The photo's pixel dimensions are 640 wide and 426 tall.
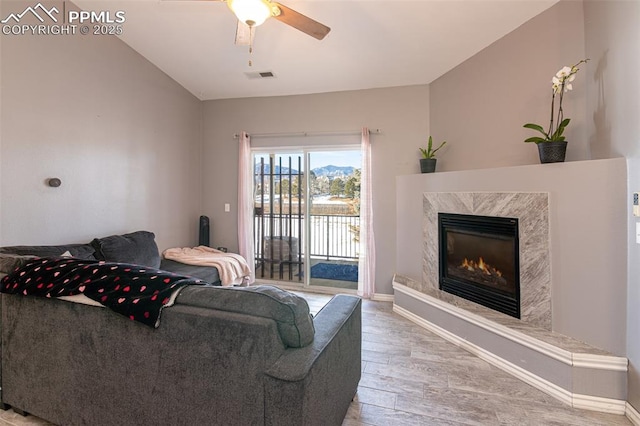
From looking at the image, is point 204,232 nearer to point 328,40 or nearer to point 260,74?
point 260,74

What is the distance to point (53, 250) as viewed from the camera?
2.46 m

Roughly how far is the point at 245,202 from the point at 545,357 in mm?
3744

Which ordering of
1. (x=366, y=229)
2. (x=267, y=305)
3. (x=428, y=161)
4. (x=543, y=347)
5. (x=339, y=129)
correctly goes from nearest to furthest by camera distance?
1. (x=267, y=305)
2. (x=543, y=347)
3. (x=428, y=161)
4. (x=366, y=229)
5. (x=339, y=129)

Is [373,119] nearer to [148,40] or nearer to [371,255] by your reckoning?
[371,255]

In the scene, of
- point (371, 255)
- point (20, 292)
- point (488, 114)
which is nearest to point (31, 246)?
point (20, 292)

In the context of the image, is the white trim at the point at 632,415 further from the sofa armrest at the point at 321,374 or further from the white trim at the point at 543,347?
the sofa armrest at the point at 321,374

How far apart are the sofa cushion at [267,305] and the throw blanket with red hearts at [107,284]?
0.10 meters

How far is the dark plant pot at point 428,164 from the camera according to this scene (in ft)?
11.6

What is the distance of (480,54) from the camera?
3174mm

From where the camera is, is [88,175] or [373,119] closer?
[88,175]

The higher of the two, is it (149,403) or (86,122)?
(86,122)

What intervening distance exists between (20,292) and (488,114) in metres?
3.90

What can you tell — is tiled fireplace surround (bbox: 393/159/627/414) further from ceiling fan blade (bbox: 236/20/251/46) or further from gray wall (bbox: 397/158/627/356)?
ceiling fan blade (bbox: 236/20/251/46)

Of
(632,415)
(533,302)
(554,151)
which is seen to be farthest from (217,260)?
(632,415)
